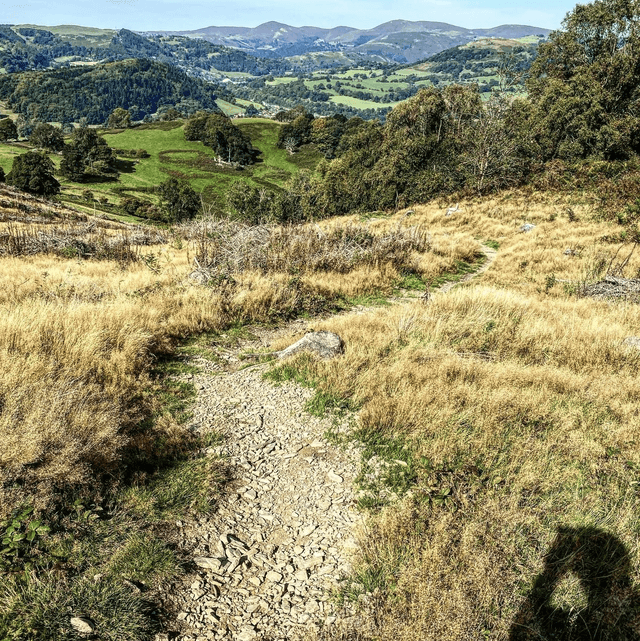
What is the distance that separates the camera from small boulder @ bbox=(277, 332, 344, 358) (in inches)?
275

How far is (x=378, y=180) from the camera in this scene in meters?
52.9

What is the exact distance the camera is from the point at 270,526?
13.2 feet

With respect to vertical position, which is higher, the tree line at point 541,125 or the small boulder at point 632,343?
the tree line at point 541,125

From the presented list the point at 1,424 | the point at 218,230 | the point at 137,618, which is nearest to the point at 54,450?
the point at 1,424

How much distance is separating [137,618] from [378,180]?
5487 cm

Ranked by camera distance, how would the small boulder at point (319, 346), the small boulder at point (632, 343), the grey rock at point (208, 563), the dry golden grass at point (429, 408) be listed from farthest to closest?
the small boulder at point (632, 343)
the small boulder at point (319, 346)
the grey rock at point (208, 563)
the dry golden grass at point (429, 408)

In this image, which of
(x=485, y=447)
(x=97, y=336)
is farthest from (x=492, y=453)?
(x=97, y=336)

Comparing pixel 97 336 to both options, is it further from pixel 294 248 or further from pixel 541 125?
pixel 541 125

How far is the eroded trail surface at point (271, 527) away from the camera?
316cm

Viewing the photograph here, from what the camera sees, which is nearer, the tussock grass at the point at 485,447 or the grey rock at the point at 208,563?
the tussock grass at the point at 485,447

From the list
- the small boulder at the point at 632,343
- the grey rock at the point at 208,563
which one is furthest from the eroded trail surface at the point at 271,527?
the small boulder at the point at 632,343

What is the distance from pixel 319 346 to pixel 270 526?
3.49 meters

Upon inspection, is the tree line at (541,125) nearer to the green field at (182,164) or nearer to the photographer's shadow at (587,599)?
the photographer's shadow at (587,599)

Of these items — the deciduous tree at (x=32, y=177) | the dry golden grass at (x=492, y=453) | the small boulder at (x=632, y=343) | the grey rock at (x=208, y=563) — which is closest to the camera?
the dry golden grass at (x=492, y=453)
